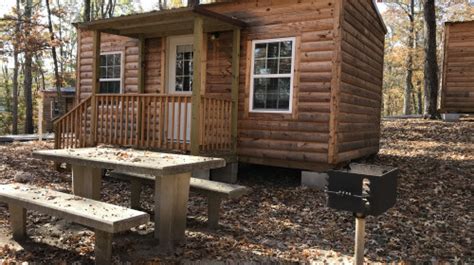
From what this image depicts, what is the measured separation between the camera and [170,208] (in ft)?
15.4

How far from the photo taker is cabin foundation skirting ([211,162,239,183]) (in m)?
8.33

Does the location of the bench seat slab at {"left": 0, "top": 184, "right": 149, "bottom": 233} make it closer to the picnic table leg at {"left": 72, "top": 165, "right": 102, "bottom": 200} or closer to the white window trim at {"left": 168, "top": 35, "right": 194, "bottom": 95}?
the picnic table leg at {"left": 72, "top": 165, "right": 102, "bottom": 200}

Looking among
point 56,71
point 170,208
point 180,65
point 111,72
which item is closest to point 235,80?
point 180,65

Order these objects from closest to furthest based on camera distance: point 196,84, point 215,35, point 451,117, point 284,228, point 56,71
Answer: point 284,228 < point 196,84 < point 215,35 < point 451,117 < point 56,71

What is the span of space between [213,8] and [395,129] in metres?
9.43

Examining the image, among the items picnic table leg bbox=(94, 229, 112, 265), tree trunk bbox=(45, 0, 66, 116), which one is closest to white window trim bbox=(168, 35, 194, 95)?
picnic table leg bbox=(94, 229, 112, 265)

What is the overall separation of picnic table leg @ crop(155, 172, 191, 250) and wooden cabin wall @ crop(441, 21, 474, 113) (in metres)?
14.2

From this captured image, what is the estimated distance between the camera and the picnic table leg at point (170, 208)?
4.67 m

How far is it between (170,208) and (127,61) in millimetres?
6857

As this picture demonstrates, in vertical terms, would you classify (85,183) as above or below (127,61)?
below

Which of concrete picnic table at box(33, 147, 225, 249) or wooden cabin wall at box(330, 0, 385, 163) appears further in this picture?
wooden cabin wall at box(330, 0, 385, 163)

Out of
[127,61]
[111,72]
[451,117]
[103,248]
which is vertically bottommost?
[103,248]

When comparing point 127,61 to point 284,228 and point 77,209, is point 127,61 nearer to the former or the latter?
point 284,228

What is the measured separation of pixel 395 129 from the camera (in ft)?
50.3
